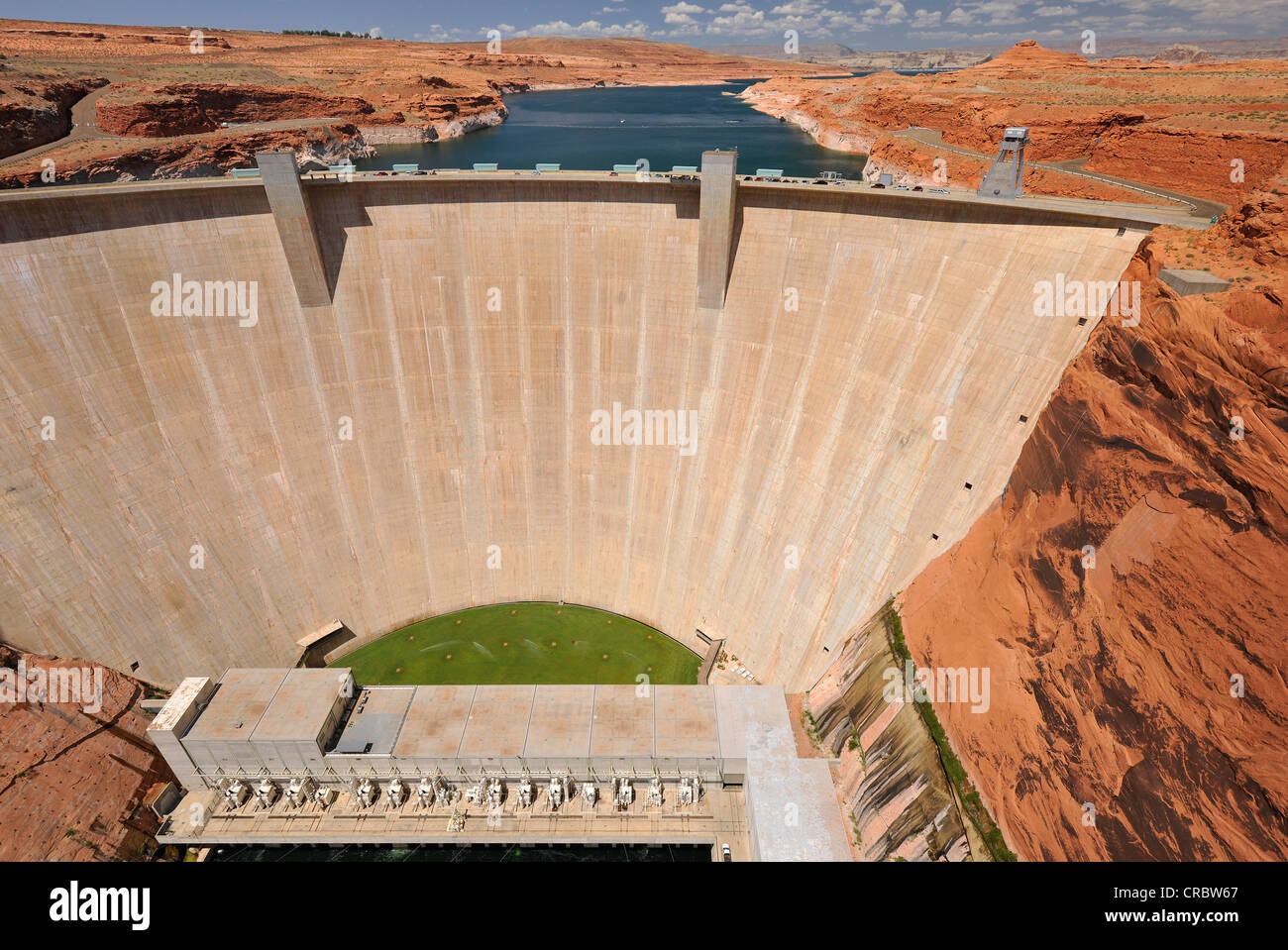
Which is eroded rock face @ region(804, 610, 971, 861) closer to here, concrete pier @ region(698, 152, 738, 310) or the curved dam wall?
the curved dam wall

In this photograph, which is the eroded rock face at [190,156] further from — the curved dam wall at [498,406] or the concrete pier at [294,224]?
the concrete pier at [294,224]

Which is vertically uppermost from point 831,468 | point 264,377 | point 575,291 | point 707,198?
point 707,198

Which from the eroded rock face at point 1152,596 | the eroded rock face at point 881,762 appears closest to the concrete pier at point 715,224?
the eroded rock face at point 1152,596

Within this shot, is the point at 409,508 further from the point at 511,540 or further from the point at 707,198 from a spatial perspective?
the point at 707,198

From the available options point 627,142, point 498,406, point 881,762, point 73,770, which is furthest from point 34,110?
point 881,762

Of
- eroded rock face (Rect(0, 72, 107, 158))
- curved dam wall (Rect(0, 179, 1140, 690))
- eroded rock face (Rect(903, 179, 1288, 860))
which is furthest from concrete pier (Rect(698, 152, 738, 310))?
eroded rock face (Rect(0, 72, 107, 158))

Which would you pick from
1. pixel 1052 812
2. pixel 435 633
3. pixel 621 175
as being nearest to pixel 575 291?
pixel 621 175
